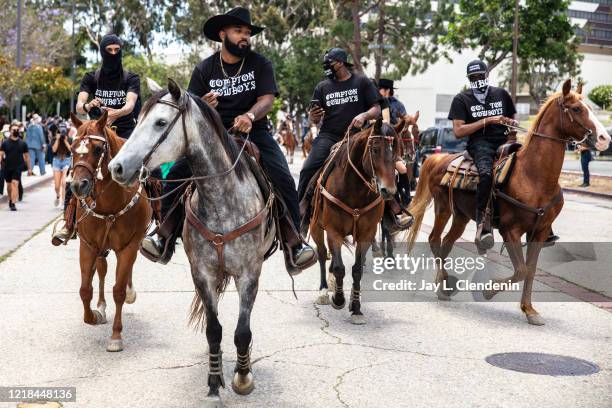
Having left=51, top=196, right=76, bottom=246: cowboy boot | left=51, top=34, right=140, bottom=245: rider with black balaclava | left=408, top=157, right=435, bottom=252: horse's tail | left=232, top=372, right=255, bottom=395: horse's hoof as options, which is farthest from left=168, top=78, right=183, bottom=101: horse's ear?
left=408, top=157, right=435, bottom=252: horse's tail

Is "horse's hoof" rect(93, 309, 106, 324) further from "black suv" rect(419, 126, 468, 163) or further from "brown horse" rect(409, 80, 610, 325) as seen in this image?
"black suv" rect(419, 126, 468, 163)

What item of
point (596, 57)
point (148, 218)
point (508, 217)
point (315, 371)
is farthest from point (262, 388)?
point (596, 57)

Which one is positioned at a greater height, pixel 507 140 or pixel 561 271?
pixel 507 140

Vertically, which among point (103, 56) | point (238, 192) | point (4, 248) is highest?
point (103, 56)

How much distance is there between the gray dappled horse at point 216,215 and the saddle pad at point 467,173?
11.5 ft

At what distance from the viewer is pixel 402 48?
4572cm

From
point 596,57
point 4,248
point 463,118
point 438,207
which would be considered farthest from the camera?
point 596,57

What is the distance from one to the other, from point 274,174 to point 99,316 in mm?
2505

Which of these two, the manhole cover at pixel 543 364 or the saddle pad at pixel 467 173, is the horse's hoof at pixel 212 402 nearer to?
the manhole cover at pixel 543 364

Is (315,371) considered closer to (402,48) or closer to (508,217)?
(508,217)

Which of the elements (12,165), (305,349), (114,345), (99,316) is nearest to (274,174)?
(305,349)

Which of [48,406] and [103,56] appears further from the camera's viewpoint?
[103,56]

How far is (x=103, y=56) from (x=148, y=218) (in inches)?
83.3

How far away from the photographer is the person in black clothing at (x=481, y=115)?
838cm
